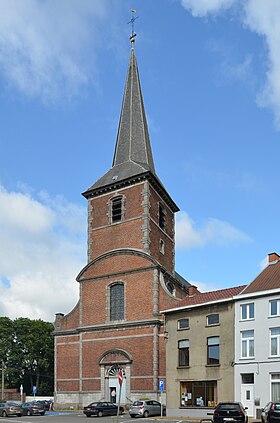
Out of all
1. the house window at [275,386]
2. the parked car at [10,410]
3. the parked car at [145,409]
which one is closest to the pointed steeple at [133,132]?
the parked car at [145,409]

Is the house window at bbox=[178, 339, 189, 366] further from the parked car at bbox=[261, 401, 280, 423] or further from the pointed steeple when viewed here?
the pointed steeple

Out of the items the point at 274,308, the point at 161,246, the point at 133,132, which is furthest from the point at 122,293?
the point at 274,308

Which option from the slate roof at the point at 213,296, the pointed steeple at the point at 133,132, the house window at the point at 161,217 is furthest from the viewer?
the pointed steeple at the point at 133,132

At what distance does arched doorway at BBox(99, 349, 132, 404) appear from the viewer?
4347cm

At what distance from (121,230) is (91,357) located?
12.2 metres

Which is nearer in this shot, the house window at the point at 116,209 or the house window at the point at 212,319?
the house window at the point at 212,319

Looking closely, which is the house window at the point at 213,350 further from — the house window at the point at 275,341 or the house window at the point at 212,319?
the house window at the point at 275,341

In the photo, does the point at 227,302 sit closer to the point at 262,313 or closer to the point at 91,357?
the point at 262,313

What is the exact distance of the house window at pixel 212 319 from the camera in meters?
33.3

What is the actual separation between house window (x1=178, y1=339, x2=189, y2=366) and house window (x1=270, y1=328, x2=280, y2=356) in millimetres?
6815

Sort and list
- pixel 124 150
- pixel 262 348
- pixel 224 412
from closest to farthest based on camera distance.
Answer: pixel 224 412
pixel 262 348
pixel 124 150

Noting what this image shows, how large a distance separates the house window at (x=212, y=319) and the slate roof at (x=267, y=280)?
2.62 m

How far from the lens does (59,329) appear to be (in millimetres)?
49469

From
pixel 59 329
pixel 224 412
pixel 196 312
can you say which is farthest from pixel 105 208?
pixel 224 412
